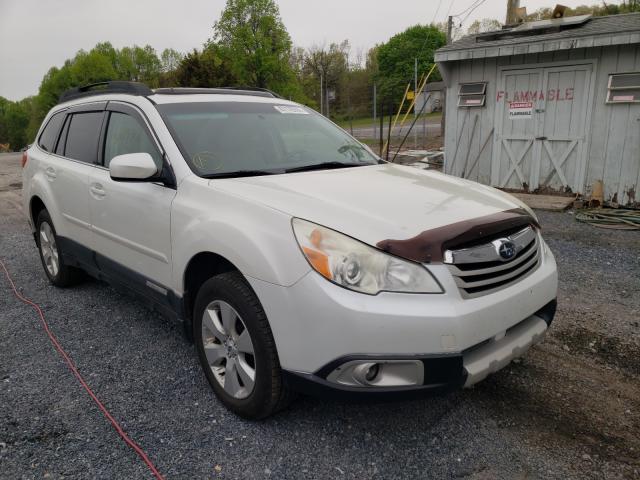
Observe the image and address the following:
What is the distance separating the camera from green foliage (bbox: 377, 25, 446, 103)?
200ft

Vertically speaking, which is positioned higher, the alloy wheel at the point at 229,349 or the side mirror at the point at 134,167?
the side mirror at the point at 134,167

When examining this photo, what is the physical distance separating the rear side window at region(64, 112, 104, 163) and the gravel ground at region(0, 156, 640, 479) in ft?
4.61

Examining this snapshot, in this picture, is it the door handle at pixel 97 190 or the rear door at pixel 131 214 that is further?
the door handle at pixel 97 190

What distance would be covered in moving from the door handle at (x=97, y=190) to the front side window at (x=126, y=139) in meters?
0.18

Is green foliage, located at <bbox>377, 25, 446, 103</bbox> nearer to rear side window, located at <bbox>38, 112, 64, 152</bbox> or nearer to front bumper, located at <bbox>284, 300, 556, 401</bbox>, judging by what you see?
A: rear side window, located at <bbox>38, 112, 64, 152</bbox>

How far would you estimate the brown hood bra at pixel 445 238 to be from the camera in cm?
216

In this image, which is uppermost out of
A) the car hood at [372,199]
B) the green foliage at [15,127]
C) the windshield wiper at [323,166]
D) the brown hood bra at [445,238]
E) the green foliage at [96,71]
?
the green foliage at [96,71]

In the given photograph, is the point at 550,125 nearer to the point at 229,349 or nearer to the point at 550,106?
the point at 550,106

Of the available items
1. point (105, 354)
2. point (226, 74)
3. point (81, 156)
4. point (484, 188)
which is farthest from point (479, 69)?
point (226, 74)

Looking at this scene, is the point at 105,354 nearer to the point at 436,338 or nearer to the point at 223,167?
the point at 223,167

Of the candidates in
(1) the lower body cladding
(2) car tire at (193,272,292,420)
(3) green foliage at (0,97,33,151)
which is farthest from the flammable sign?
(3) green foliage at (0,97,33,151)

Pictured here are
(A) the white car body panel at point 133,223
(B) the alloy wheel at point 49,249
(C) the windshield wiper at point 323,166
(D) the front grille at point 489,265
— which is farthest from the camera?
(B) the alloy wheel at point 49,249

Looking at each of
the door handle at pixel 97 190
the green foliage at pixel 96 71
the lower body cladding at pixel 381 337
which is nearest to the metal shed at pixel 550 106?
the lower body cladding at pixel 381 337

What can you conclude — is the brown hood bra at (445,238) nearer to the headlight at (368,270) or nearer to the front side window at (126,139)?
the headlight at (368,270)
